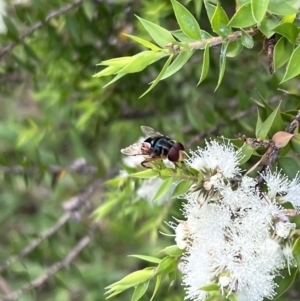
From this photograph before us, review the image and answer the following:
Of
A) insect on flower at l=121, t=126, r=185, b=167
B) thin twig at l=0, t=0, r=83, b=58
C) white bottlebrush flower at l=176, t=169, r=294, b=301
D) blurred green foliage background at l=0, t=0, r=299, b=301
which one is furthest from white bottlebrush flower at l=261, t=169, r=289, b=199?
thin twig at l=0, t=0, r=83, b=58

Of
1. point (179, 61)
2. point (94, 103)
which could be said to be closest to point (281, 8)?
point (179, 61)

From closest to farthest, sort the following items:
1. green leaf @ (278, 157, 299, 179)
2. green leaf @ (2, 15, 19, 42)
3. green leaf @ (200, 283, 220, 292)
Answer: green leaf @ (200, 283, 220, 292) < green leaf @ (278, 157, 299, 179) < green leaf @ (2, 15, 19, 42)

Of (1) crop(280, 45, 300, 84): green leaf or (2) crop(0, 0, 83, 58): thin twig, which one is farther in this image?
(2) crop(0, 0, 83, 58): thin twig

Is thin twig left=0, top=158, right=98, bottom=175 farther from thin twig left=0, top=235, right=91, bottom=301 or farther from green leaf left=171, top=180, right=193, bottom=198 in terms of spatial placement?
green leaf left=171, top=180, right=193, bottom=198

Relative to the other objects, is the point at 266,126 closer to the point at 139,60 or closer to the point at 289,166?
the point at 289,166

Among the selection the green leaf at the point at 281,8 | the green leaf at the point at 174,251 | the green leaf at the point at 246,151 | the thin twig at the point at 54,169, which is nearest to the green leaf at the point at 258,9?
the green leaf at the point at 281,8

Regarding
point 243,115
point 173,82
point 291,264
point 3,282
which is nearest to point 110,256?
point 3,282
